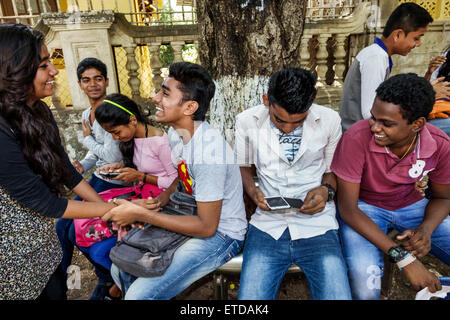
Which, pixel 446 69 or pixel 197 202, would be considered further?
pixel 446 69

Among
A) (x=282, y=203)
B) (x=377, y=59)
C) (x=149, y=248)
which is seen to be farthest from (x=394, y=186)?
(x=149, y=248)

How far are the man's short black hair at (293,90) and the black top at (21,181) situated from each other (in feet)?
5.03

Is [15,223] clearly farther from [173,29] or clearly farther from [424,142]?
[173,29]

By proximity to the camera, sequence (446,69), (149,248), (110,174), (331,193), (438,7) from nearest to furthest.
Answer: (149,248) < (331,193) < (110,174) < (446,69) < (438,7)

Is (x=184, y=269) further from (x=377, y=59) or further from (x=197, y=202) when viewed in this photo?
(x=377, y=59)

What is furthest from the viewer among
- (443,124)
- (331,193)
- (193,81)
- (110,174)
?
(443,124)

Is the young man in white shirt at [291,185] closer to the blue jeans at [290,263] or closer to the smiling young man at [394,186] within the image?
the blue jeans at [290,263]

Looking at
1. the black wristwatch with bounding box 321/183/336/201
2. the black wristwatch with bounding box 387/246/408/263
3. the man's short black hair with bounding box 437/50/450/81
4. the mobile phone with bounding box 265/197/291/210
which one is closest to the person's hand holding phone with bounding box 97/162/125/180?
the mobile phone with bounding box 265/197/291/210

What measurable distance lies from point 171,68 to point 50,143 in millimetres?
931

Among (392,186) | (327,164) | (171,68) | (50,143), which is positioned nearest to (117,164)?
(50,143)

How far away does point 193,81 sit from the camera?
6.80ft

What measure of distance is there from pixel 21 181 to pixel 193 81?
119 centimetres

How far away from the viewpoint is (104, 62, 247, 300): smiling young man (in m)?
1.82
